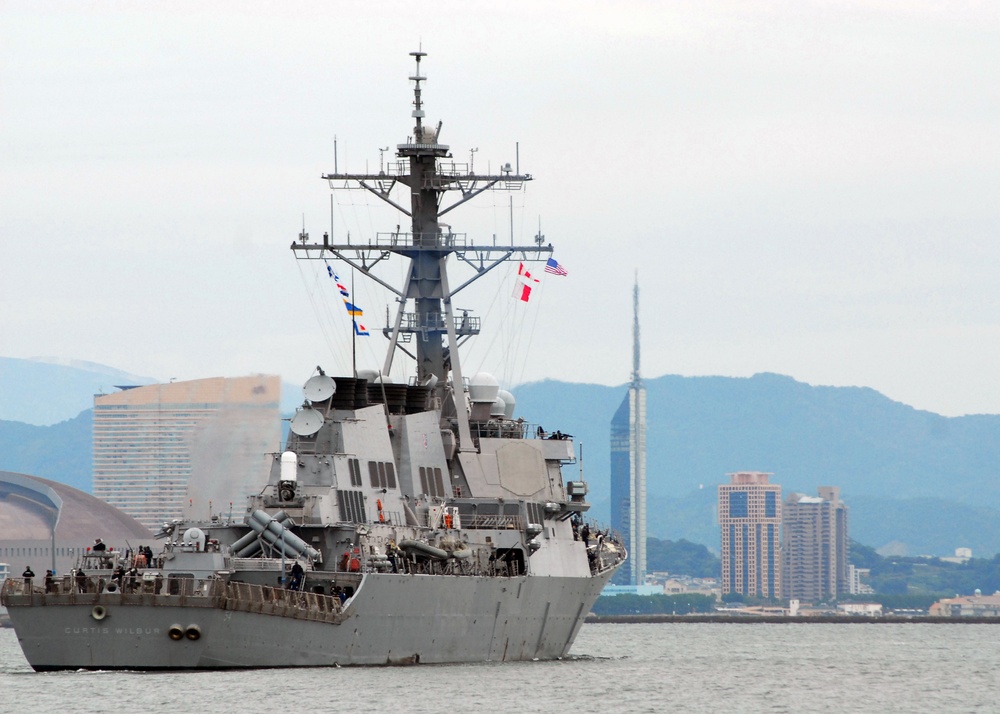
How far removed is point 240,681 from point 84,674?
4017 mm

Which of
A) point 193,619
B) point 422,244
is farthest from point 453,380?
point 193,619

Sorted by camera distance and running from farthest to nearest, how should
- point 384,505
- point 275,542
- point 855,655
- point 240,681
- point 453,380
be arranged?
point 855,655, point 453,380, point 384,505, point 275,542, point 240,681

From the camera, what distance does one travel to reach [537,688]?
44.0 m

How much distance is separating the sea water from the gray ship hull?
389 mm

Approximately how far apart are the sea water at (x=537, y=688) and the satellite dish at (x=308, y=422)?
6.38 m

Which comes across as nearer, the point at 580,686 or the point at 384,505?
the point at 580,686

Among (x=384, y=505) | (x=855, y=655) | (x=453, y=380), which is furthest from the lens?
(x=855, y=655)

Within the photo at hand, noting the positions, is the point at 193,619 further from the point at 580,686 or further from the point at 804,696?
the point at 804,696

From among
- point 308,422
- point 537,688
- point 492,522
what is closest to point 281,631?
point 537,688

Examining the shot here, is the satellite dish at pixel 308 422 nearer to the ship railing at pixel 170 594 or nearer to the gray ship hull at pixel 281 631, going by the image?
the gray ship hull at pixel 281 631

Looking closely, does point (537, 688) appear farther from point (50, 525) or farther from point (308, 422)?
point (50, 525)

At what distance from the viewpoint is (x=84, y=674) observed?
41969 mm

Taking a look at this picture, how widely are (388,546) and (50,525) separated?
13333cm

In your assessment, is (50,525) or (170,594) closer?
(170,594)
